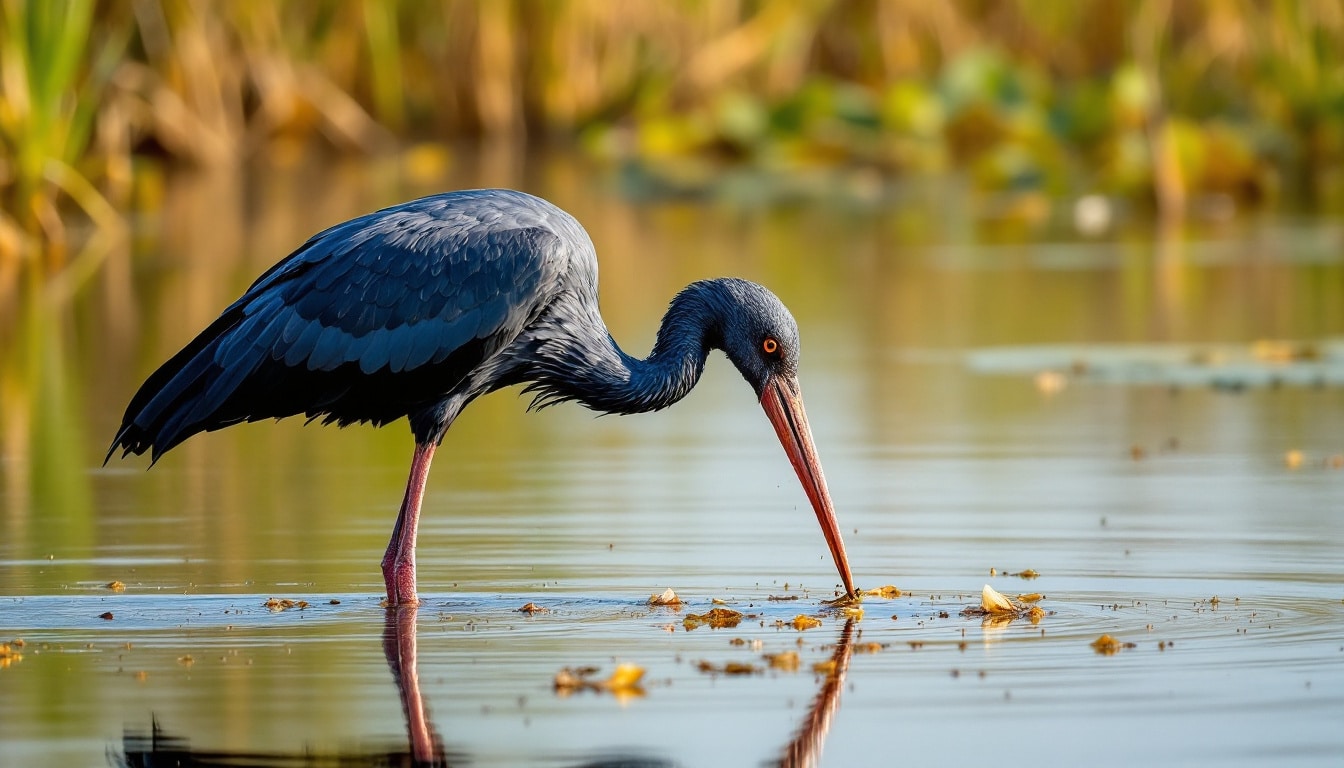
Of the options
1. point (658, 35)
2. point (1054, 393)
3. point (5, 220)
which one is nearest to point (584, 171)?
point (658, 35)

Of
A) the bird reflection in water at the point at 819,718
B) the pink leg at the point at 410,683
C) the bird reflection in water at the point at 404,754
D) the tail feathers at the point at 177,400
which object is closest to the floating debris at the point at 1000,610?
the bird reflection in water at the point at 819,718

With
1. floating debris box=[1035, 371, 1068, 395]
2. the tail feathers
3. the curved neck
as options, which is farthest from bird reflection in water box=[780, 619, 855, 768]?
floating debris box=[1035, 371, 1068, 395]

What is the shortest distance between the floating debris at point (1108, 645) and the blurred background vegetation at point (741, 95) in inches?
554

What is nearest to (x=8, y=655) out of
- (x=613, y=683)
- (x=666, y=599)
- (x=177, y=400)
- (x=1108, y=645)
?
(x=177, y=400)

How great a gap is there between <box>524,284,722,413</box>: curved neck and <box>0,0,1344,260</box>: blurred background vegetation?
11.7m

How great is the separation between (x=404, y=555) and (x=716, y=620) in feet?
3.88

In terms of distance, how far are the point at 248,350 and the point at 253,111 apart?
77.7ft

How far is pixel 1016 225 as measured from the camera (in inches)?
878

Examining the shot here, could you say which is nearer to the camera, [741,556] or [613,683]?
[613,683]

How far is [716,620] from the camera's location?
6.86 metres

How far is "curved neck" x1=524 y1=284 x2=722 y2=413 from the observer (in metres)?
8.20

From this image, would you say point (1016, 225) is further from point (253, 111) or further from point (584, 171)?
point (253, 111)

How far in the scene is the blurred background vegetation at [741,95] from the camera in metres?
23.3

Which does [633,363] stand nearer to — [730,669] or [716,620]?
[716,620]
